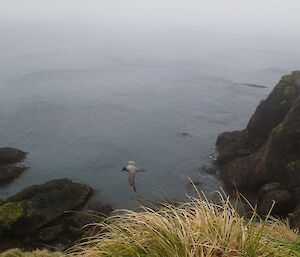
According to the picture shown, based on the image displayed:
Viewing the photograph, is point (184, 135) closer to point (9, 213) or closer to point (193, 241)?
point (9, 213)

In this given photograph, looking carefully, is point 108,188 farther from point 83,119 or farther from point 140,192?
point 83,119

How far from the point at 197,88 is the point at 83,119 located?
31.1 metres

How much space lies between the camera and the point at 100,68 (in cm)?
10944

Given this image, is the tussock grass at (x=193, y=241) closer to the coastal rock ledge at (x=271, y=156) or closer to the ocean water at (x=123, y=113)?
the ocean water at (x=123, y=113)

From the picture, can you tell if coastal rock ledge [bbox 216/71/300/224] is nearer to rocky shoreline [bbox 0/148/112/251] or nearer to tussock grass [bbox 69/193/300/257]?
rocky shoreline [bbox 0/148/112/251]

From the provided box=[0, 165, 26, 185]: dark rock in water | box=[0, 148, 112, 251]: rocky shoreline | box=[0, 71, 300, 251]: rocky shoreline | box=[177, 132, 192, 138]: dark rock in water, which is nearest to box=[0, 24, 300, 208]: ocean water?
box=[177, 132, 192, 138]: dark rock in water

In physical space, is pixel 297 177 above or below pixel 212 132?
above

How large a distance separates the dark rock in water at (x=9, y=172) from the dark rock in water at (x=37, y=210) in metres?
5.88

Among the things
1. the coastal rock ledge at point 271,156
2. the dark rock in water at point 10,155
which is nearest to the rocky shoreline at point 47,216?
the dark rock in water at point 10,155

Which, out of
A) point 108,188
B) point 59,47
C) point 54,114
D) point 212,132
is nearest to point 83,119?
point 54,114

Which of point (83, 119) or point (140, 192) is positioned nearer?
point (140, 192)

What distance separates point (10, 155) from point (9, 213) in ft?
49.3

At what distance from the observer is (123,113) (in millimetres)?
64000

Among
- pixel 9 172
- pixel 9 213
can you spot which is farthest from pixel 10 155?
pixel 9 213
